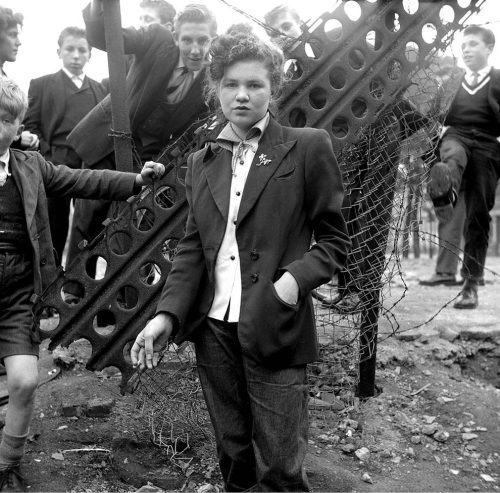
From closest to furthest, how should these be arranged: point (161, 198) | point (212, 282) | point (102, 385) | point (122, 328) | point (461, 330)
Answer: point (212, 282), point (122, 328), point (161, 198), point (102, 385), point (461, 330)

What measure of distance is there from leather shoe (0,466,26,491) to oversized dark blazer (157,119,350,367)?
1.27m

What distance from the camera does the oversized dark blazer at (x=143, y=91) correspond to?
12.6 feet

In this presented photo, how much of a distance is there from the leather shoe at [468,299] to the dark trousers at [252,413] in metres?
3.80

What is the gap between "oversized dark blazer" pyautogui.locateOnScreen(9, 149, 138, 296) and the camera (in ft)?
9.65

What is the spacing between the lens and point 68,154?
512 cm

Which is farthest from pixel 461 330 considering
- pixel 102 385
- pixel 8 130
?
pixel 8 130

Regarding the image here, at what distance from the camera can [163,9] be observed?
16.5 ft

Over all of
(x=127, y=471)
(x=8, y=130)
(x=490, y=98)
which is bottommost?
(x=127, y=471)

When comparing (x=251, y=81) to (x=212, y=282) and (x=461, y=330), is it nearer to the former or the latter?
(x=212, y=282)

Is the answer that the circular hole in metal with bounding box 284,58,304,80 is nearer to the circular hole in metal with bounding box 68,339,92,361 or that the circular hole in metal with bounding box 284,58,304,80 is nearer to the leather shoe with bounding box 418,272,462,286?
the circular hole in metal with bounding box 68,339,92,361

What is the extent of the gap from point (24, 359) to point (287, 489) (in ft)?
4.42

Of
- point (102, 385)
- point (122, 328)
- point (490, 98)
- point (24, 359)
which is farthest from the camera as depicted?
point (490, 98)

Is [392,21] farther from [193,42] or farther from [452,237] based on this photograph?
[452,237]

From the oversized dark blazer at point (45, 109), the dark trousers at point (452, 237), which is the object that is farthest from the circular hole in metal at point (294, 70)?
the dark trousers at point (452, 237)
